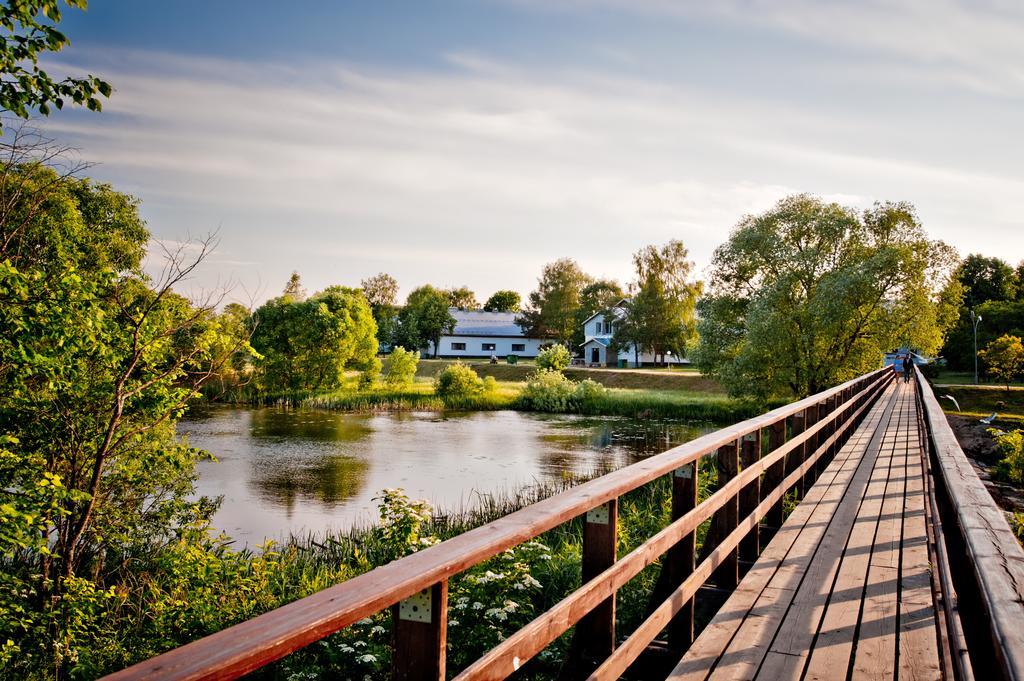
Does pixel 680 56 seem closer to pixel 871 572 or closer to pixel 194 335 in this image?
pixel 194 335

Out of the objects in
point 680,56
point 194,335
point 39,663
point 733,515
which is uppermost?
point 680,56

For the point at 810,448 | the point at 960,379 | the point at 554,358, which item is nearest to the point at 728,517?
the point at 810,448

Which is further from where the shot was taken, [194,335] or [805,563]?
[194,335]

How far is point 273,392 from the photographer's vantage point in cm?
3722

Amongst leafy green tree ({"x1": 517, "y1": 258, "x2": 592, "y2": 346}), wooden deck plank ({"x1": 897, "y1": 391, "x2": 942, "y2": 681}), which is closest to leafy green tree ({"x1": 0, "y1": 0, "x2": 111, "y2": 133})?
wooden deck plank ({"x1": 897, "y1": 391, "x2": 942, "y2": 681})

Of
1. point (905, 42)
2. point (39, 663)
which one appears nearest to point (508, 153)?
point (905, 42)

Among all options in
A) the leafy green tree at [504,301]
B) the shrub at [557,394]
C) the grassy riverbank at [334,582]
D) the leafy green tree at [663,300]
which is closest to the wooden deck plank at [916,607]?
the grassy riverbank at [334,582]

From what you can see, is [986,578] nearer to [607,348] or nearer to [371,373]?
[371,373]

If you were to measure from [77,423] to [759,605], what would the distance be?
763 cm

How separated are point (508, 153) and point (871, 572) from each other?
18.5 metres

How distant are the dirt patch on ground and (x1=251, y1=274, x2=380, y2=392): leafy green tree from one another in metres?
30.0

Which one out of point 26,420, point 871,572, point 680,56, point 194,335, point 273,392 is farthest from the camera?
point 273,392

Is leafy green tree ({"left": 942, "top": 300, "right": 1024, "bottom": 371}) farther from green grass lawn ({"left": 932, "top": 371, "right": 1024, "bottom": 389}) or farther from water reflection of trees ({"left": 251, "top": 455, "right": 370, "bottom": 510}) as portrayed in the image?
water reflection of trees ({"left": 251, "top": 455, "right": 370, "bottom": 510})

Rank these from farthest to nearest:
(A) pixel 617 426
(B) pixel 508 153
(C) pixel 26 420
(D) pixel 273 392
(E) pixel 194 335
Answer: (D) pixel 273 392 → (A) pixel 617 426 → (B) pixel 508 153 → (E) pixel 194 335 → (C) pixel 26 420
